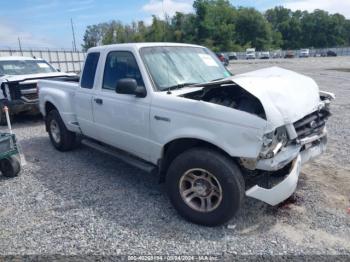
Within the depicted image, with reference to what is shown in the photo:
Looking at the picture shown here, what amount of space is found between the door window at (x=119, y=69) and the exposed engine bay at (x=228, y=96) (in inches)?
32.9

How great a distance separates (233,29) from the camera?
85.9m

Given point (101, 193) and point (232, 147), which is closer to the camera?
point (232, 147)

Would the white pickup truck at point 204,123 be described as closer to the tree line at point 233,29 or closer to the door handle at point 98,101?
the door handle at point 98,101

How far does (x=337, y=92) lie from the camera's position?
13406 mm

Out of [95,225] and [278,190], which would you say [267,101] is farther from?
[95,225]

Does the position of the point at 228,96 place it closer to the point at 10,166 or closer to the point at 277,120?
the point at 277,120

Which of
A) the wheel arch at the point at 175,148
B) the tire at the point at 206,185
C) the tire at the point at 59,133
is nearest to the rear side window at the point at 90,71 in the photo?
the tire at the point at 59,133

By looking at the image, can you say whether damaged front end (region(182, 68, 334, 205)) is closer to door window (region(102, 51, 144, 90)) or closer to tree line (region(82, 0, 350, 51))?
door window (region(102, 51, 144, 90))

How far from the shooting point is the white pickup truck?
3307 mm

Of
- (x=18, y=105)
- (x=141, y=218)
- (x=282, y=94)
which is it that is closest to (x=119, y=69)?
(x=141, y=218)

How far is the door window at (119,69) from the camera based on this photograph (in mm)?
4391

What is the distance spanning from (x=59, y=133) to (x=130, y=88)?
10.0 ft

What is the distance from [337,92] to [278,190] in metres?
11.6

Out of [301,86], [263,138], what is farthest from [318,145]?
[263,138]
